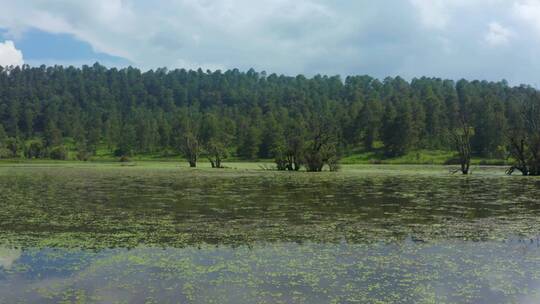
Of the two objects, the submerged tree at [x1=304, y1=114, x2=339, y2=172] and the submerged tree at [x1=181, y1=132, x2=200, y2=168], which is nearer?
the submerged tree at [x1=304, y1=114, x2=339, y2=172]

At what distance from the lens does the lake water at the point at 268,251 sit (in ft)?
36.3

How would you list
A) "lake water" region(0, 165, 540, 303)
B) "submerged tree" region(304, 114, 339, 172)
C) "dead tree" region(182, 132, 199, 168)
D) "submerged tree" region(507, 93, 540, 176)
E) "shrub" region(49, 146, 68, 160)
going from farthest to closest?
1. "shrub" region(49, 146, 68, 160)
2. "dead tree" region(182, 132, 199, 168)
3. "submerged tree" region(304, 114, 339, 172)
4. "submerged tree" region(507, 93, 540, 176)
5. "lake water" region(0, 165, 540, 303)

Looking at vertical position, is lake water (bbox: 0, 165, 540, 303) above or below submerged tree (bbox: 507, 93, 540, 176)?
below

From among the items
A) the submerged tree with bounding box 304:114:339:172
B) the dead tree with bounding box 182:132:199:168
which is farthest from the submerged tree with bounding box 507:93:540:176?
the dead tree with bounding box 182:132:199:168

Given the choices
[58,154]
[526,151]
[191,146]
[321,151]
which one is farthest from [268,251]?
[58,154]

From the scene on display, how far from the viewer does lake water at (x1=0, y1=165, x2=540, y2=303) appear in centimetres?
1106

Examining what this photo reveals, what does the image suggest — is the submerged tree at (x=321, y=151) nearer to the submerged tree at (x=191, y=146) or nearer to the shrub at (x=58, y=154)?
the submerged tree at (x=191, y=146)

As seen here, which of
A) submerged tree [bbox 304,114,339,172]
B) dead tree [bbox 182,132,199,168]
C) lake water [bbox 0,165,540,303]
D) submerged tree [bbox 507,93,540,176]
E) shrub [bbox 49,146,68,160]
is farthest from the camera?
shrub [bbox 49,146,68,160]

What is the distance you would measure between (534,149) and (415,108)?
8048cm

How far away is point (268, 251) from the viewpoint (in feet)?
49.4

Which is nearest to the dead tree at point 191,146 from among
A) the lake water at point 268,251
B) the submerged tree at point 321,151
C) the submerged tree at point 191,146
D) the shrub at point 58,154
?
the submerged tree at point 191,146

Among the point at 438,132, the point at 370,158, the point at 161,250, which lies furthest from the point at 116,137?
the point at 161,250

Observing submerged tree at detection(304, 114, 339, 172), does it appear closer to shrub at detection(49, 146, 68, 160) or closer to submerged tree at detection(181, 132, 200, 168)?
submerged tree at detection(181, 132, 200, 168)

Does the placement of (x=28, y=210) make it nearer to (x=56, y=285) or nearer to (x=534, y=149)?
(x=56, y=285)
